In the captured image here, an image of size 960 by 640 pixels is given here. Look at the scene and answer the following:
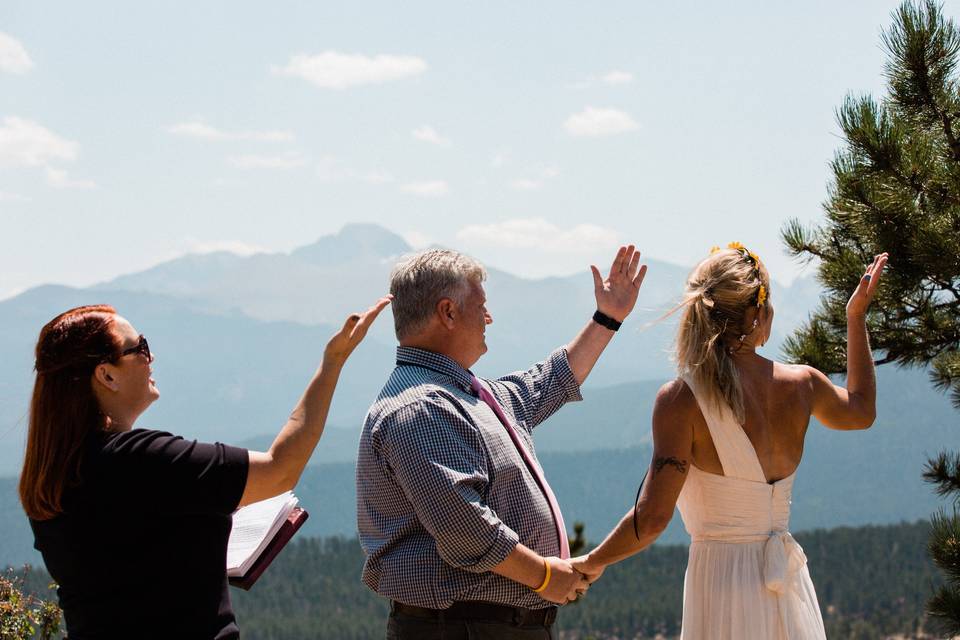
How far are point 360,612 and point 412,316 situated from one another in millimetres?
65266

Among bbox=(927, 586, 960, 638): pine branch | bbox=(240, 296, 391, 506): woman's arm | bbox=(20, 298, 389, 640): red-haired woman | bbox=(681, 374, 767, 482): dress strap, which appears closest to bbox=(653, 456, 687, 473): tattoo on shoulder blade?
bbox=(681, 374, 767, 482): dress strap

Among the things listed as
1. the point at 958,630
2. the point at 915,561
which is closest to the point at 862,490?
the point at 915,561

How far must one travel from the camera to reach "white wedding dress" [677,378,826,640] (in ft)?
9.27

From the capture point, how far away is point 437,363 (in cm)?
279

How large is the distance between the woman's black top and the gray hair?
26.1 inches

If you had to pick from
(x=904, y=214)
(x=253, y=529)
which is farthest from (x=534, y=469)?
(x=904, y=214)

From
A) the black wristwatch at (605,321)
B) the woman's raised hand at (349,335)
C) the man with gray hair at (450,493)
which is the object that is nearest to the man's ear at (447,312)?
the man with gray hair at (450,493)

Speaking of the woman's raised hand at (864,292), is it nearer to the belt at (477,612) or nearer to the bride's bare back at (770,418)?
the bride's bare back at (770,418)

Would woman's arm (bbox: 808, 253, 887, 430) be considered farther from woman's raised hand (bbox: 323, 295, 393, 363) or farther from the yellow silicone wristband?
woman's raised hand (bbox: 323, 295, 393, 363)

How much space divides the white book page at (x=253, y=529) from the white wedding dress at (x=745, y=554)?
1.06 meters

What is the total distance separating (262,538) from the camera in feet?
8.77

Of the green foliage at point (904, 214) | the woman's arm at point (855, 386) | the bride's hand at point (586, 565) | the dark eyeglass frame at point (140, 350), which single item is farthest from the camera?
the green foliage at point (904, 214)

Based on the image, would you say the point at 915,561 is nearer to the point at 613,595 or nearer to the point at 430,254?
the point at 613,595

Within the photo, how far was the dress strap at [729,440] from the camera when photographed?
9.11 ft
